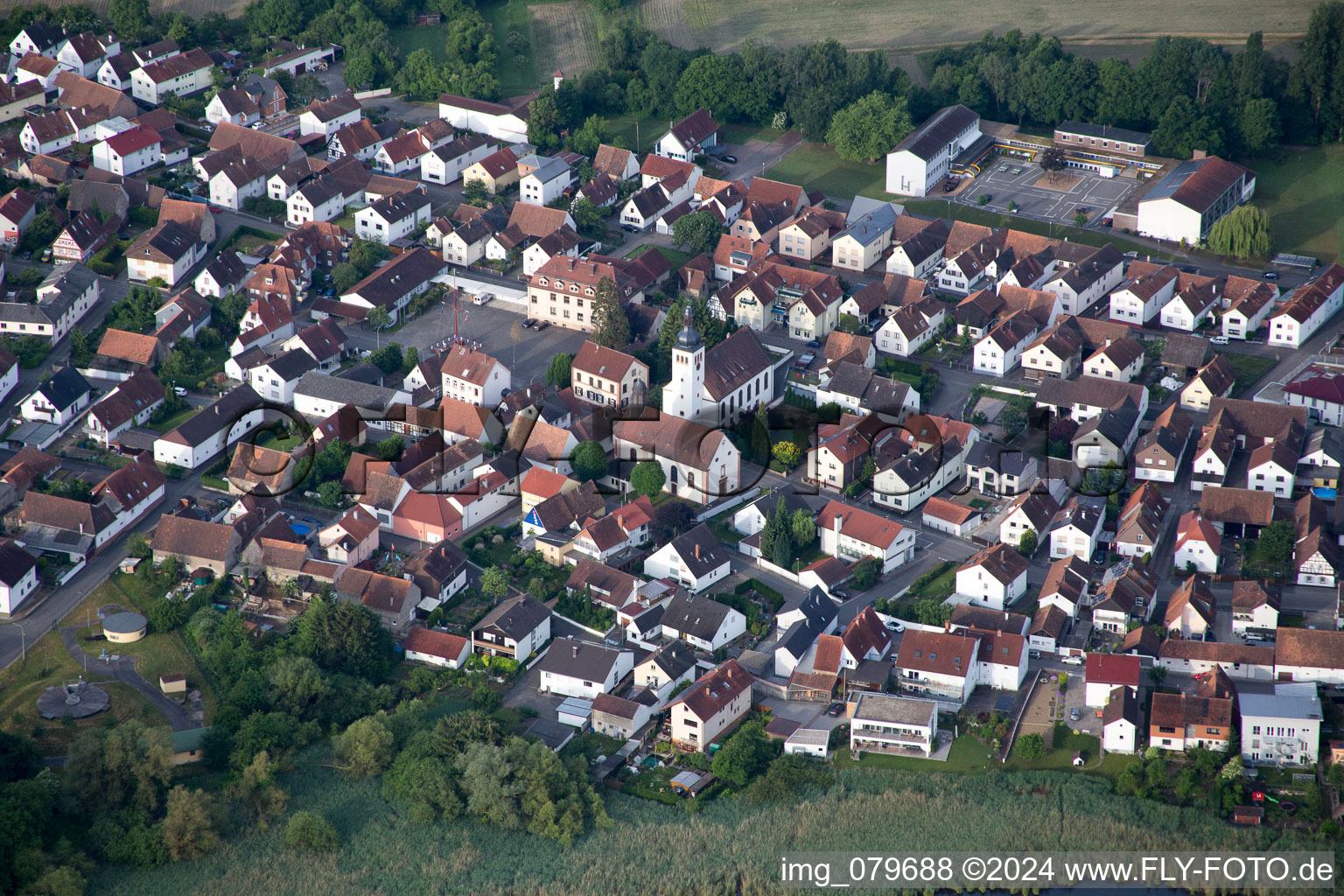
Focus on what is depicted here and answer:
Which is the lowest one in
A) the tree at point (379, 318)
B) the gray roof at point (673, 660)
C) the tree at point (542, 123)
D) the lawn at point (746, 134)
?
the gray roof at point (673, 660)

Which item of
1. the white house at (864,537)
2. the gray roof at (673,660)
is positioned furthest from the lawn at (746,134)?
the gray roof at (673,660)

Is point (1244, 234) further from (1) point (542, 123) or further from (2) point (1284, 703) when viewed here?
(1) point (542, 123)

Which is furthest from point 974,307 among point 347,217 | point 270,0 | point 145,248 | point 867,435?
point 270,0

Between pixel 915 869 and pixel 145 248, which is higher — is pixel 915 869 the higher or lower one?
the lower one

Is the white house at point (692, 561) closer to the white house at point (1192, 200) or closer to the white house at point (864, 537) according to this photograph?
the white house at point (864, 537)

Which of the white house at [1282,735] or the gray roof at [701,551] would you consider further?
the gray roof at [701,551]

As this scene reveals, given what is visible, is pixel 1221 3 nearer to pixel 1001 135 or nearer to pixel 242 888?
pixel 1001 135
